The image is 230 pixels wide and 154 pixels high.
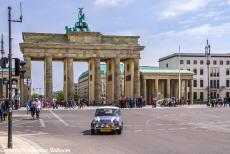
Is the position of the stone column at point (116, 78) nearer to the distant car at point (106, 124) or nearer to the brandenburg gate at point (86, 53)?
the brandenburg gate at point (86, 53)

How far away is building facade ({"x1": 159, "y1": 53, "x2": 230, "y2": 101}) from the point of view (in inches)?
6575

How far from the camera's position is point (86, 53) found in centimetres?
10425

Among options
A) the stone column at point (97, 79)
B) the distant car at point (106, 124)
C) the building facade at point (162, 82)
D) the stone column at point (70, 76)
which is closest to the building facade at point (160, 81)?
the building facade at point (162, 82)

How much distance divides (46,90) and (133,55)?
66.3ft

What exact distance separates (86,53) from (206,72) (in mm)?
75385

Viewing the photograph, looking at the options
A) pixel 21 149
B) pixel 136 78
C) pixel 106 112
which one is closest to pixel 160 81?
pixel 136 78

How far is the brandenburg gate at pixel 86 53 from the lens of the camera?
330 feet

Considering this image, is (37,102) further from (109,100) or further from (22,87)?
(109,100)

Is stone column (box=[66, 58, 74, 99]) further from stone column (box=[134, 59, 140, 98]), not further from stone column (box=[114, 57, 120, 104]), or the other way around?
stone column (box=[134, 59, 140, 98])

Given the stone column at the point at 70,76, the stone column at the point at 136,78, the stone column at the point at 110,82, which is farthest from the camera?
the stone column at the point at 110,82

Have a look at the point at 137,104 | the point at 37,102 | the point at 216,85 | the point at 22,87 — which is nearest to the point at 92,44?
the point at 22,87

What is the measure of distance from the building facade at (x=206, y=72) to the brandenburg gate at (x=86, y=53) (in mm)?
61223

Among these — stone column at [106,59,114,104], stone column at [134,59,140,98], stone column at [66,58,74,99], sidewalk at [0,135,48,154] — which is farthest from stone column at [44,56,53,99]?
sidewalk at [0,135,48,154]

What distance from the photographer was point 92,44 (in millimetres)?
103500
